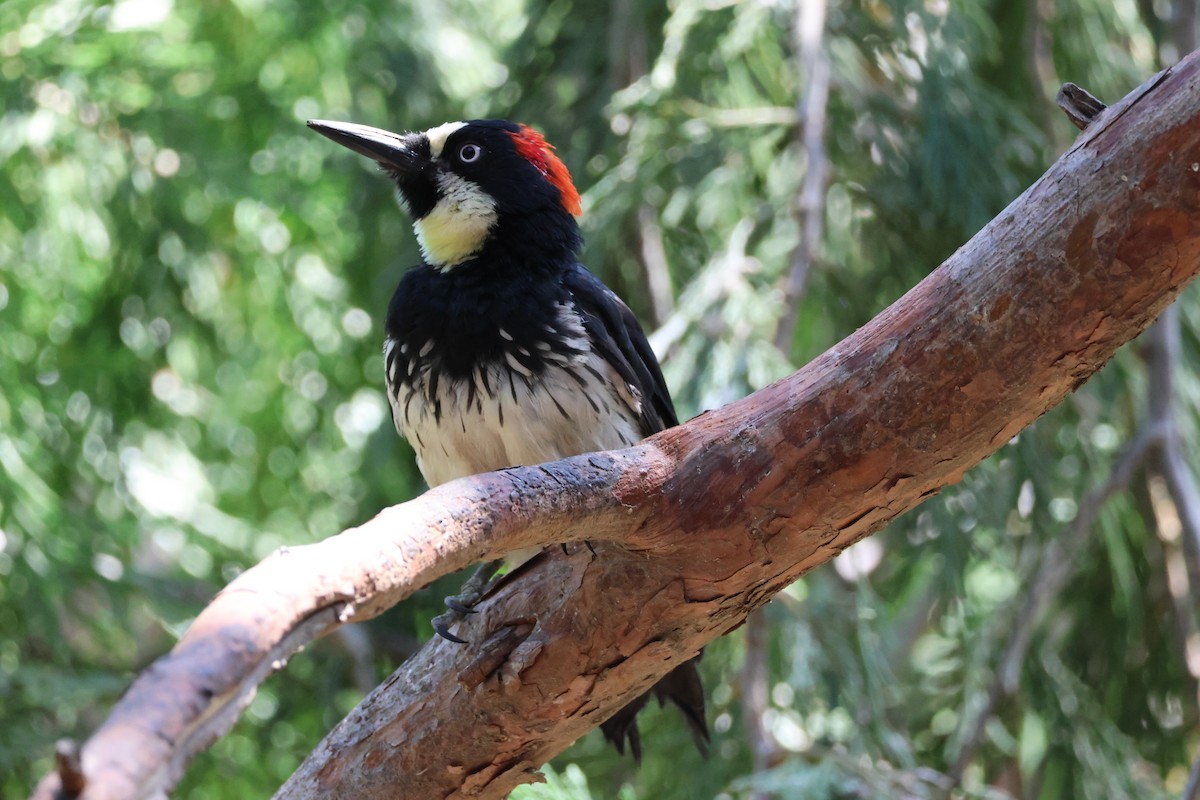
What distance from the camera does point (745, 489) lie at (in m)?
2.23

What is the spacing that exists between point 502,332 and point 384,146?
73 centimetres

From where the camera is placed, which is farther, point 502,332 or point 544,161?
point 544,161

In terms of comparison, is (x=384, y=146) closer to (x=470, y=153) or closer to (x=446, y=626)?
(x=470, y=153)

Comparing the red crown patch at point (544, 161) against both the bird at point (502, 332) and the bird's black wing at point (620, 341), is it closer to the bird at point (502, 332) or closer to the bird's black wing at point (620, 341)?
the bird at point (502, 332)

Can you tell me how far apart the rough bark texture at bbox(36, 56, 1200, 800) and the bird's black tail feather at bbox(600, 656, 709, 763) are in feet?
2.21

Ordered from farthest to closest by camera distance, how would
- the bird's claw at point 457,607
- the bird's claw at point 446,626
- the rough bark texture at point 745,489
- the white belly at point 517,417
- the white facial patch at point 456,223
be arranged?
the white facial patch at point 456,223 < the white belly at point 517,417 < the bird's claw at point 457,607 < the bird's claw at point 446,626 < the rough bark texture at point 745,489

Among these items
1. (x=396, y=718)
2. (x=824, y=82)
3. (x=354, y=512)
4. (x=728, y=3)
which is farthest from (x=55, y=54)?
(x=396, y=718)

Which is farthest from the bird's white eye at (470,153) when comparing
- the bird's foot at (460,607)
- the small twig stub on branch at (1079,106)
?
the small twig stub on branch at (1079,106)

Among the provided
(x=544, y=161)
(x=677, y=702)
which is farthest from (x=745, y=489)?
(x=544, y=161)

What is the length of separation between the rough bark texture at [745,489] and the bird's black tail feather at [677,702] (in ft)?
2.21

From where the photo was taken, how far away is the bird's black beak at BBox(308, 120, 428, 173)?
10.9ft

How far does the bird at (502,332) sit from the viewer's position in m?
2.95

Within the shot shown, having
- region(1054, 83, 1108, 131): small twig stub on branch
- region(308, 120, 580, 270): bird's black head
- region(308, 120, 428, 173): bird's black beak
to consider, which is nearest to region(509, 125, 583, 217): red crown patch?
region(308, 120, 580, 270): bird's black head

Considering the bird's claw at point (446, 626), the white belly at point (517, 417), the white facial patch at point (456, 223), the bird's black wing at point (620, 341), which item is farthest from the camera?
the white facial patch at point (456, 223)
